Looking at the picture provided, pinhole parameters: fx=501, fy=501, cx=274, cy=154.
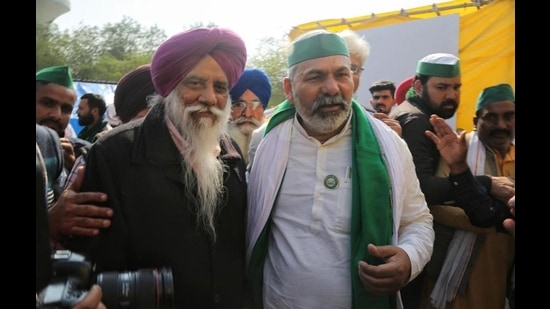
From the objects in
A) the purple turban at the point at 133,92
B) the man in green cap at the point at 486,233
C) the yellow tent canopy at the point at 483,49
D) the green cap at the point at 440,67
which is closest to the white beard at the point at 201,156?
the purple turban at the point at 133,92

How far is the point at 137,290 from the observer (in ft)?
4.78

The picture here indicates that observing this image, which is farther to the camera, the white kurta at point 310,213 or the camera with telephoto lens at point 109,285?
the white kurta at point 310,213

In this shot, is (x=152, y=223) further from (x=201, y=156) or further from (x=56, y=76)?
(x=56, y=76)

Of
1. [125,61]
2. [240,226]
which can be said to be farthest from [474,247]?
[125,61]

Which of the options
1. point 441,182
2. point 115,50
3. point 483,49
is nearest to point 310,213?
point 441,182

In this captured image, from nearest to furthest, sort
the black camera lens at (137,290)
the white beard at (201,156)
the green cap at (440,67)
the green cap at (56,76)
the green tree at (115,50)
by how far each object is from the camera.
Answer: the black camera lens at (137,290), the white beard at (201,156), the green cap at (56,76), the green cap at (440,67), the green tree at (115,50)

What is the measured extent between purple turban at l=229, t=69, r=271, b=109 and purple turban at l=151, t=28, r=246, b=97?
1493mm

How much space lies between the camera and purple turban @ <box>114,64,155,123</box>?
2688mm

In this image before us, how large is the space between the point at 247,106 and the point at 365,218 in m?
1.82

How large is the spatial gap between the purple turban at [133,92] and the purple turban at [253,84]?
90 cm

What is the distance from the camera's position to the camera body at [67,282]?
123 centimetres

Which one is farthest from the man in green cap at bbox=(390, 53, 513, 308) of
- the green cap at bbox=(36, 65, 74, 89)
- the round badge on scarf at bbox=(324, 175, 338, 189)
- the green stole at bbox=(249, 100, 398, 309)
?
the green cap at bbox=(36, 65, 74, 89)

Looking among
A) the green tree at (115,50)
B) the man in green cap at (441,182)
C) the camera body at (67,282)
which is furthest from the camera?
the green tree at (115,50)

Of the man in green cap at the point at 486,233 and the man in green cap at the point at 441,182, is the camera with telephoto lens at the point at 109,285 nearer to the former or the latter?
the man in green cap at the point at 441,182
